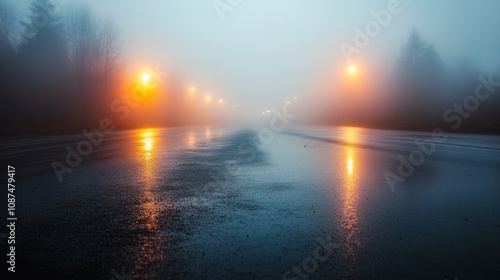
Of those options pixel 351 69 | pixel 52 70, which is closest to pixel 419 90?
pixel 351 69

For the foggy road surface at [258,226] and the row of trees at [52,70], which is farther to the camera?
the row of trees at [52,70]

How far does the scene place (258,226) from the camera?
442 centimetres

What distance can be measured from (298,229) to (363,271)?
1289mm

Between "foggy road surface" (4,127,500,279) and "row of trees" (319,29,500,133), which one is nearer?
"foggy road surface" (4,127,500,279)

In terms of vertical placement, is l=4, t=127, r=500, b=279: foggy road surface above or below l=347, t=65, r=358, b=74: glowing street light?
below

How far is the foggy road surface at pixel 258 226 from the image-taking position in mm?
3189

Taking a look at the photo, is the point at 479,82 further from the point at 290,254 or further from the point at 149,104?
the point at 149,104

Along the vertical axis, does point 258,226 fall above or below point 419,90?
below

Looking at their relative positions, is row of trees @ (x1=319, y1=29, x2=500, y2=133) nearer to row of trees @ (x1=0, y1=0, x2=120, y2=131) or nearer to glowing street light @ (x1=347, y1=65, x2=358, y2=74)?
glowing street light @ (x1=347, y1=65, x2=358, y2=74)

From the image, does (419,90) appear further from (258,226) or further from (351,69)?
(258,226)

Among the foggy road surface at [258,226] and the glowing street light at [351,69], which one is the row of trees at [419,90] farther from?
the foggy road surface at [258,226]

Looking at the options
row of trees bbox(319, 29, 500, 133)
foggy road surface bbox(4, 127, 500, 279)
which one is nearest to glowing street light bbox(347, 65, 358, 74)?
row of trees bbox(319, 29, 500, 133)

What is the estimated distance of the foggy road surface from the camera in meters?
3.19

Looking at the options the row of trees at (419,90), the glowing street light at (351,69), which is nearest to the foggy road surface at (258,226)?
the glowing street light at (351,69)
